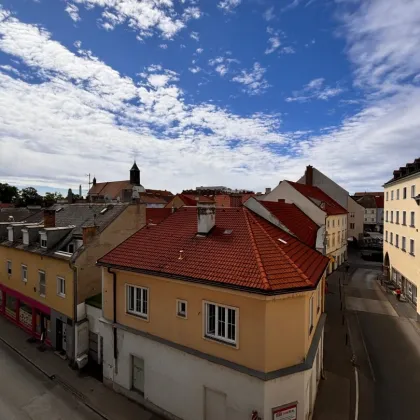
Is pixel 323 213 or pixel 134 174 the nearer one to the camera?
pixel 323 213

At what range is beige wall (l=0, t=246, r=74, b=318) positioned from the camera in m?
17.2

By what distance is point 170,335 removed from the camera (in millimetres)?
11844

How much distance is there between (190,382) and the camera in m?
11.3

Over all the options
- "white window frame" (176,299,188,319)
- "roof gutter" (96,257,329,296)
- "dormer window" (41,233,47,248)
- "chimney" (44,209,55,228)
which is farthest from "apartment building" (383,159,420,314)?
"chimney" (44,209,55,228)

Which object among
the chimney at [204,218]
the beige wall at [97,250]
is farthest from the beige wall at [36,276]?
the chimney at [204,218]

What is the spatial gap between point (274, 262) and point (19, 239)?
66.3 feet

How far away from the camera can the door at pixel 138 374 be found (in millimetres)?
13258

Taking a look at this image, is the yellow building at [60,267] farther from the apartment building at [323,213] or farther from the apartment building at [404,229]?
the apartment building at [404,229]

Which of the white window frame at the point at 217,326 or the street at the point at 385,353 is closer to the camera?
the white window frame at the point at 217,326

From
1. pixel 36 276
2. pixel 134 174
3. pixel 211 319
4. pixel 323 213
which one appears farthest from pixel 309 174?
pixel 134 174

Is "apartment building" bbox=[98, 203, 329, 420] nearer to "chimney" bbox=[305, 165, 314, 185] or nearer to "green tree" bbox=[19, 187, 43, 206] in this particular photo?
"chimney" bbox=[305, 165, 314, 185]

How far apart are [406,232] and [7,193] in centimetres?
10355

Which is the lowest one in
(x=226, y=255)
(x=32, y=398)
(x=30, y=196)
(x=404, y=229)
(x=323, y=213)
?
(x=32, y=398)

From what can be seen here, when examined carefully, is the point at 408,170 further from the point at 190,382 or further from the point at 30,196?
the point at 30,196
